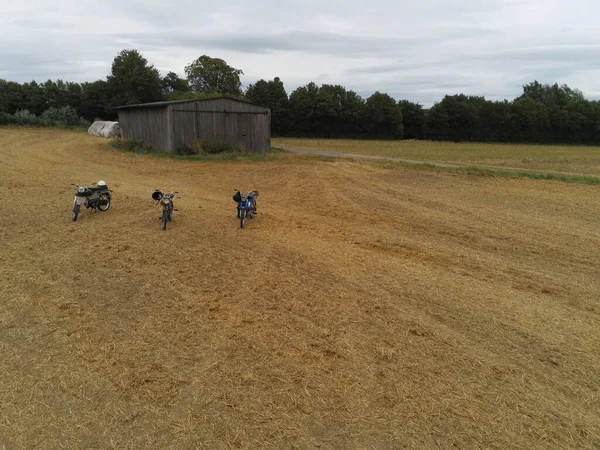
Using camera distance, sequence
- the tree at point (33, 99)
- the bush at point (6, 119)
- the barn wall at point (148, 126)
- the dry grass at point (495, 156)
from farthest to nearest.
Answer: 1. the tree at point (33, 99)
2. the bush at point (6, 119)
3. the dry grass at point (495, 156)
4. the barn wall at point (148, 126)

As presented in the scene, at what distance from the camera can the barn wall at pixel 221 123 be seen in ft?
74.8

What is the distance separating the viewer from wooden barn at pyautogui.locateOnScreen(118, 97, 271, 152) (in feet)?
74.6

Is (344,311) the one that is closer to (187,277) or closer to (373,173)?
(187,277)

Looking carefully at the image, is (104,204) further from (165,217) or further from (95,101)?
(95,101)

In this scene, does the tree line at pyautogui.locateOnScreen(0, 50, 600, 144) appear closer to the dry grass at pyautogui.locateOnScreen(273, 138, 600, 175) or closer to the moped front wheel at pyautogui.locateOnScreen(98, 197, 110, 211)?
the dry grass at pyautogui.locateOnScreen(273, 138, 600, 175)

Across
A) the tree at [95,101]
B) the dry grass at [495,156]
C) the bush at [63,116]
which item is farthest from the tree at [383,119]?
the bush at [63,116]

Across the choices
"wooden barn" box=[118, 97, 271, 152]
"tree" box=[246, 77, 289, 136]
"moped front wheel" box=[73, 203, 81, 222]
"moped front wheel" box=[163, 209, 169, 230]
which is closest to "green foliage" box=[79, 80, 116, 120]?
"tree" box=[246, 77, 289, 136]

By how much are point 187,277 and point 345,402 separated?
2.93m

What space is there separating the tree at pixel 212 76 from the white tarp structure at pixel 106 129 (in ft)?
122

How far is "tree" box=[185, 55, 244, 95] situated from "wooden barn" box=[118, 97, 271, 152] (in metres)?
49.4

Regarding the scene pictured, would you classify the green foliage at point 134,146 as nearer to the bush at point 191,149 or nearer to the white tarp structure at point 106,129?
the bush at point 191,149

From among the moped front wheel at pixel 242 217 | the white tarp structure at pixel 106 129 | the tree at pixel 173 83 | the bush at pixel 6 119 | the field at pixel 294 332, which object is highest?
the tree at pixel 173 83

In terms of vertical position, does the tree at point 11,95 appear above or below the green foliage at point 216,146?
above

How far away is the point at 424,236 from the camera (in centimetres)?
820
